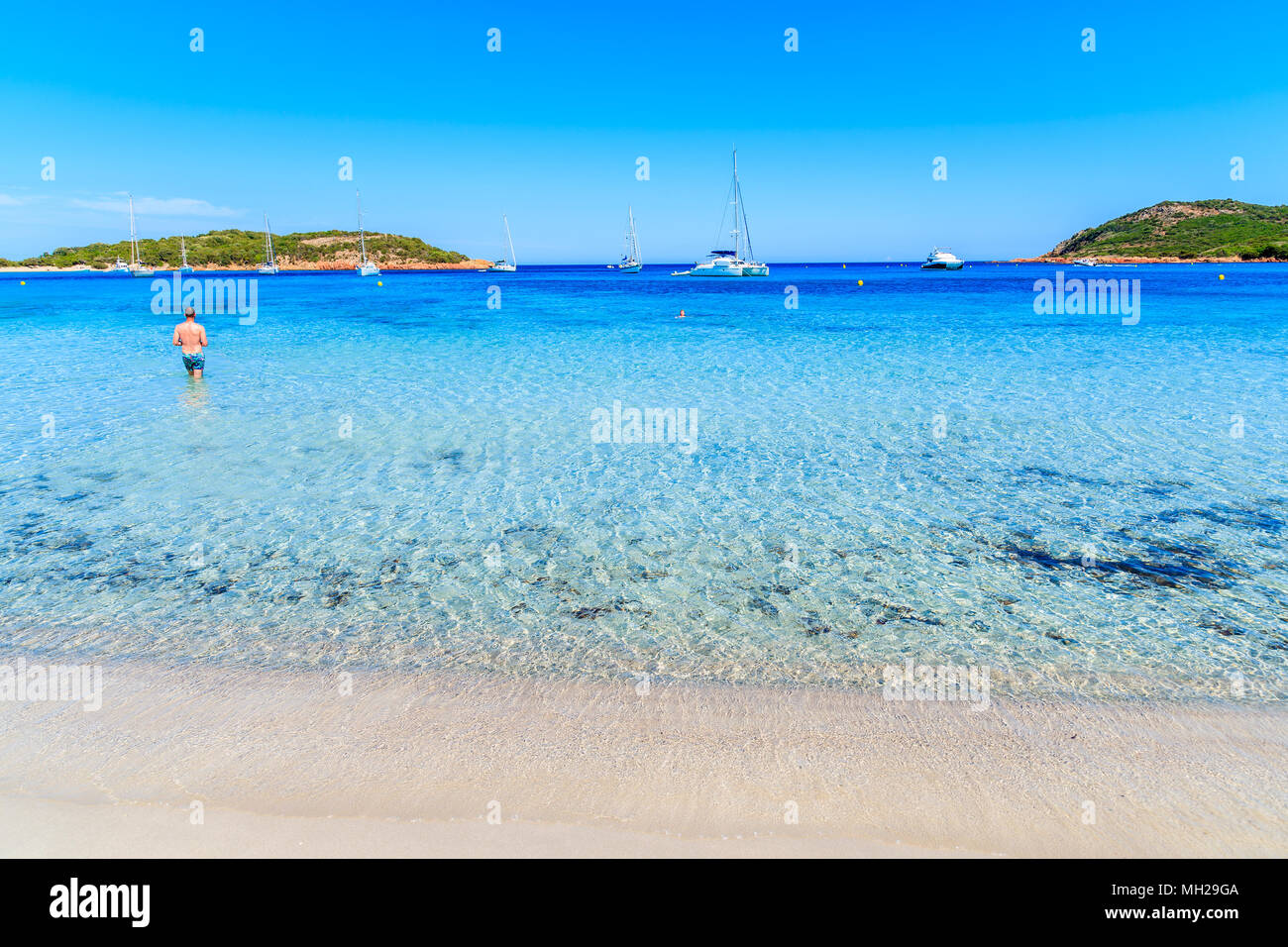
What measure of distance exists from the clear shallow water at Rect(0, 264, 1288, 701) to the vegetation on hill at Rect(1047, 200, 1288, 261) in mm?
164585

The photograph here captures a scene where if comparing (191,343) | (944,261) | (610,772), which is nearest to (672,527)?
(610,772)

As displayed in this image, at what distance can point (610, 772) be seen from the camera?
14.4 ft

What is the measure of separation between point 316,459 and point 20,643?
5.97m

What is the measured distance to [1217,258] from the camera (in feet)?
465

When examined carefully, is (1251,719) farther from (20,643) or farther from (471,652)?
(20,643)

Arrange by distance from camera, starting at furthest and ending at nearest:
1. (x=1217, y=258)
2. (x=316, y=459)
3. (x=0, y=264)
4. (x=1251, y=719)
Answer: (x=0, y=264) < (x=1217, y=258) < (x=316, y=459) < (x=1251, y=719)

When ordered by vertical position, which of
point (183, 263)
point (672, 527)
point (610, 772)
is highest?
point (183, 263)

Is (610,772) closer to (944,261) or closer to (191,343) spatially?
(191,343)

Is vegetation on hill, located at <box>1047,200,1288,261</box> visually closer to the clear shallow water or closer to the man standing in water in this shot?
the clear shallow water

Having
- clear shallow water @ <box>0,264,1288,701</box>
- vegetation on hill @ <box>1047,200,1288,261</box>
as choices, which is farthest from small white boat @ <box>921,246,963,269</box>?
clear shallow water @ <box>0,264,1288,701</box>

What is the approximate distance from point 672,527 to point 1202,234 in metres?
207

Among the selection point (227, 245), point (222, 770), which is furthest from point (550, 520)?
point (227, 245)

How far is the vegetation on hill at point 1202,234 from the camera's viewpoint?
471 ft
